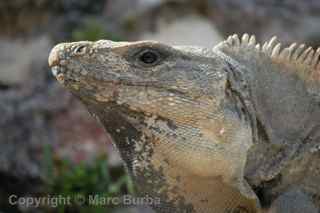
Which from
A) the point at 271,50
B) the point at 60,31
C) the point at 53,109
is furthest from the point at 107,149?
the point at 271,50

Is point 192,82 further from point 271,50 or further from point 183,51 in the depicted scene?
point 271,50

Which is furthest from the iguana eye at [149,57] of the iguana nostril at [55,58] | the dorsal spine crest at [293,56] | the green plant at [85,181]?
the green plant at [85,181]

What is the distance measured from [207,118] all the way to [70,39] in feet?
24.7

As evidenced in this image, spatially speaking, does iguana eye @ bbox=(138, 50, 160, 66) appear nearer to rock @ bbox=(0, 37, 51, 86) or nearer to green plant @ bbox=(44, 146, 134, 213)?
green plant @ bbox=(44, 146, 134, 213)

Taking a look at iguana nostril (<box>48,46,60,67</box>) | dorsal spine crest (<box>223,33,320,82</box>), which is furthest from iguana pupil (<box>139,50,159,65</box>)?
dorsal spine crest (<box>223,33,320,82</box>)

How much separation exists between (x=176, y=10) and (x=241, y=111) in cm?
778

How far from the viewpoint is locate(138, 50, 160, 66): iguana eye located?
9.52ft

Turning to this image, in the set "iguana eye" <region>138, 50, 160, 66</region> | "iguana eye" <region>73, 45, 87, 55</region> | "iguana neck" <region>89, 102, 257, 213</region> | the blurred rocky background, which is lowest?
"iguana neck" <region>89, 102, 257, 213</region>

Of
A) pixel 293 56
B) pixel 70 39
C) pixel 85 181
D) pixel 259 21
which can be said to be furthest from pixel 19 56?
pixel 293 56

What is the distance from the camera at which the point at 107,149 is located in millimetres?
8562

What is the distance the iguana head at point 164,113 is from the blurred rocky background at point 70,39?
204 inches

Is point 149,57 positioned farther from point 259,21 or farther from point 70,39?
point 259,21

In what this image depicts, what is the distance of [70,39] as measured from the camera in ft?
33.3

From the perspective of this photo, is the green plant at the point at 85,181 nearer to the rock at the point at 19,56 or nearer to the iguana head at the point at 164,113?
the rock at the point at 19,56
